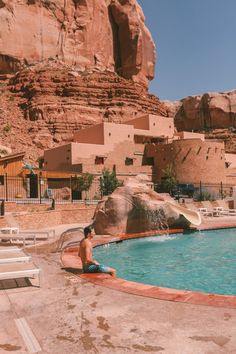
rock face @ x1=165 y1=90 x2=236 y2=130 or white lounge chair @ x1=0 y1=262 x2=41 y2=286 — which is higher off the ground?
rock face @ x1=165 y1=90 x2=236 y2=130

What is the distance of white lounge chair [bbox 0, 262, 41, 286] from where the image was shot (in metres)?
6.20

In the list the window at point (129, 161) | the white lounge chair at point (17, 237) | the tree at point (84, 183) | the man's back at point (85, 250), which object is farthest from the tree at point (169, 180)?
the man's back at point (85, 250)

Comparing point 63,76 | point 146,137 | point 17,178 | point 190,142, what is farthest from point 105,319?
point 63,76

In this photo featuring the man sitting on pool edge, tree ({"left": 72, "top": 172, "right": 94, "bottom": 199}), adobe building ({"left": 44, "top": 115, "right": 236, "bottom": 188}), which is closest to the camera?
the man sitting on pool edge

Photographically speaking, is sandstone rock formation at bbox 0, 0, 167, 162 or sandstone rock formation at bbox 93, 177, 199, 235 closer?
sandstone rock formation at bbox 93, 177, 199, 235

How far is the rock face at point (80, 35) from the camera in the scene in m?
69.1

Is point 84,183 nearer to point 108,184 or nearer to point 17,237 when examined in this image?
point 108,184

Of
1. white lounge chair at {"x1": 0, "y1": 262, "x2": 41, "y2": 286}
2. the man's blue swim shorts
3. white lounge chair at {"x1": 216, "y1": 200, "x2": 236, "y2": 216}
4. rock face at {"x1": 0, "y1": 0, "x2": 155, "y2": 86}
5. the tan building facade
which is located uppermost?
rock face at {"x1": 0, "y1": 0, "x2": 155, "y2": 86}

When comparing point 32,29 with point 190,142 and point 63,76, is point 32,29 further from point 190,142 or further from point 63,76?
point 190,142

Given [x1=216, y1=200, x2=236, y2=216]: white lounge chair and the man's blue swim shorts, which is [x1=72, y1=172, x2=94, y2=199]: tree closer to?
[x1=216, y1=200, x2=236, y2=216]: white lounge chair

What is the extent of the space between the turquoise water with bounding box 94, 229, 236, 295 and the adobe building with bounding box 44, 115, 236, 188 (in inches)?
884

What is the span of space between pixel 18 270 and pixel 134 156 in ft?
120

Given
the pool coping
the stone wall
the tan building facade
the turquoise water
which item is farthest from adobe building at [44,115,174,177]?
the pool coping

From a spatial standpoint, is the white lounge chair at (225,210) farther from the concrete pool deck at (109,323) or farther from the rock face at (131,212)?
the concrete pool deck at (109,323)
